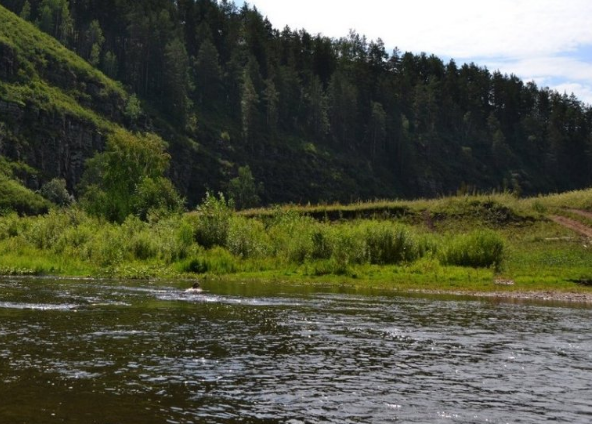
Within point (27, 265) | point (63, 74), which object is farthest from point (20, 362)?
point (63, 74)

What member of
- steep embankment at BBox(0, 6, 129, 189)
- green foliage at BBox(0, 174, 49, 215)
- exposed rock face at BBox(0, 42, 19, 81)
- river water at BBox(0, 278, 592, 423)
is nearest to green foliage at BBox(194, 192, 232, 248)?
river water at BBox(0, 278, 592, 423)

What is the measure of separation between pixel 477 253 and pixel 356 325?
28738 mm

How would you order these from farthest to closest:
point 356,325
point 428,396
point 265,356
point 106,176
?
point 106,176, point 356,325, point 265,356, point 428,396

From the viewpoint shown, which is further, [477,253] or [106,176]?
[106,176]

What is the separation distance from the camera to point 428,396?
15.8 m

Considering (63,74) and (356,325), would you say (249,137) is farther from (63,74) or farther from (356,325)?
(356,325)

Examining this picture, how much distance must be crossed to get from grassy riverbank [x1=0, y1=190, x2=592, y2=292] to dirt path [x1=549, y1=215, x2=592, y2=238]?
0.90m

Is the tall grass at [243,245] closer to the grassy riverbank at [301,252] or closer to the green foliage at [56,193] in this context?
the grassy riverbank at [301,252]

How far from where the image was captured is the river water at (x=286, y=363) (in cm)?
1437

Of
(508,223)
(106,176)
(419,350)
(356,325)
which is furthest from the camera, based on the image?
(106,176)

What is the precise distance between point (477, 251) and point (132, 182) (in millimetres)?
59494

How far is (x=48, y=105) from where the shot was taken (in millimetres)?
155375

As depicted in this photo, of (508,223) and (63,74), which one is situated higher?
(63,74)

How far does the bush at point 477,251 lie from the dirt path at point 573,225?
16272 mm
